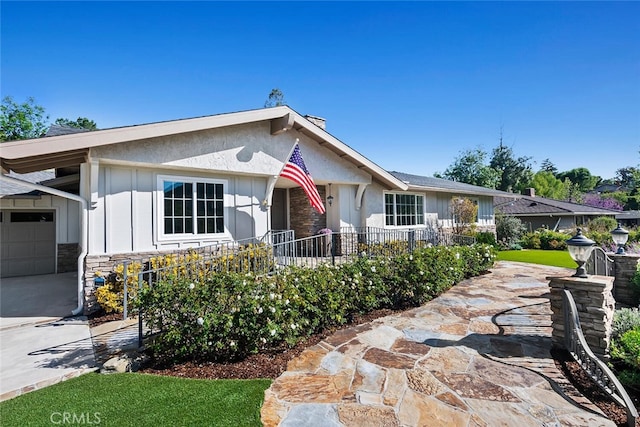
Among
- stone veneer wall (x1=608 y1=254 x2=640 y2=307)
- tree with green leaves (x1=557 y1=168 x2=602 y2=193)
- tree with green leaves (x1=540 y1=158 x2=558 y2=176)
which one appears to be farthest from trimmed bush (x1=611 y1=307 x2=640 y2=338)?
tree with green leaves (x1=557 y1=168 x2=602 y2=193)

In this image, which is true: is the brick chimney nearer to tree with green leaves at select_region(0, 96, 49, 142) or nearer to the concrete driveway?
the concrete driveway

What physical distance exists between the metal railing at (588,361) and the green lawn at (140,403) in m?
3.39

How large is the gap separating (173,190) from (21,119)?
31029 mm

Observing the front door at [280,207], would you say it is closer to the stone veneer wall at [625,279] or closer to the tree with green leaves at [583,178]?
the stone veneer wall at [625,279]

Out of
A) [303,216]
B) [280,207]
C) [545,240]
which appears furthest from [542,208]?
[280,207]

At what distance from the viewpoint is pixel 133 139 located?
632 cm

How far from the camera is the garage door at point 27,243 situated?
33.9 feet

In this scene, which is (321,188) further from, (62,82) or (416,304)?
(62,82)

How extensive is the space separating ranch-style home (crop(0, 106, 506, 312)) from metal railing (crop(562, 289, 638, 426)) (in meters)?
7.16

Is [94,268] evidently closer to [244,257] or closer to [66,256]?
[244,257]

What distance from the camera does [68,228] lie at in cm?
1070

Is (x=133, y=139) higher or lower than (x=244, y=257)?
higher

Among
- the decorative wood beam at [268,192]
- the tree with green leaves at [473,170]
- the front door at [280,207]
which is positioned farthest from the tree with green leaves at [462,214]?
the tree with green leaves at [473,170]

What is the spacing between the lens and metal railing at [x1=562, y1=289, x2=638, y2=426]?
2719 mm
